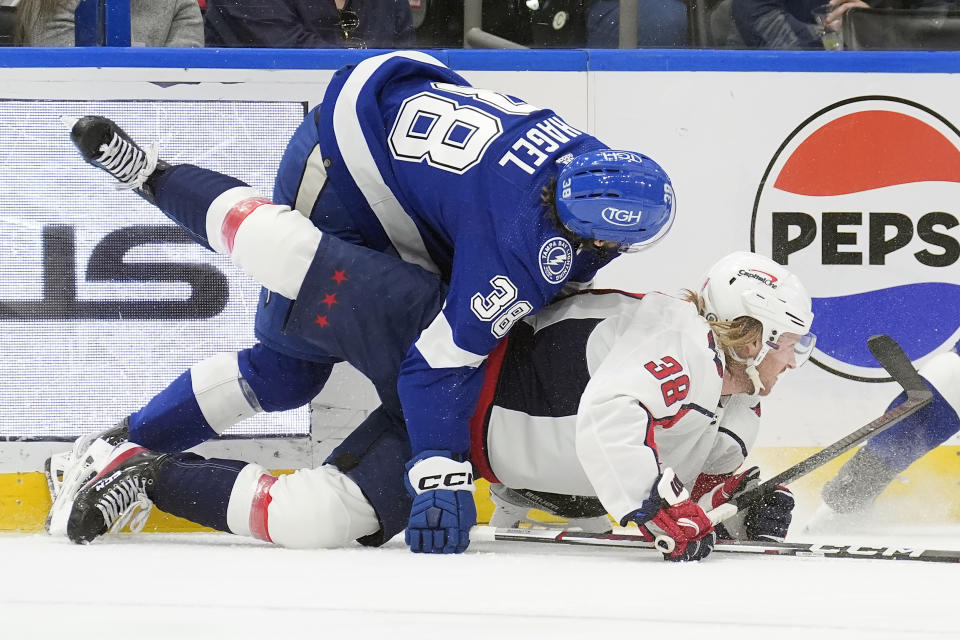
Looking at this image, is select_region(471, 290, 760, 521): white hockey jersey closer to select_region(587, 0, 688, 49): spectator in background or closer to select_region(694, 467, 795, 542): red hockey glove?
select_region(694, 467, 795, 542): red hockey glove

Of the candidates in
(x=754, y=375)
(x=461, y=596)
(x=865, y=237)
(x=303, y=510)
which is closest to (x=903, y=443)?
(x=865, y=237)

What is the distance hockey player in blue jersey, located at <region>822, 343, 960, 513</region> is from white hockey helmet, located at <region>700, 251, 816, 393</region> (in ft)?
1.90

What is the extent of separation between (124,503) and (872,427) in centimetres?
169

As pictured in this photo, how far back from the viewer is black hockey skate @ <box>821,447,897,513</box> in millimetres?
2928

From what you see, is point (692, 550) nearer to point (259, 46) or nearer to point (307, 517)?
point (307, 517)

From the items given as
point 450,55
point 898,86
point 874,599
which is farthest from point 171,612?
point 898,86

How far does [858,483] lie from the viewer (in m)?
2.95

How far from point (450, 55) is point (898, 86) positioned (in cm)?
120

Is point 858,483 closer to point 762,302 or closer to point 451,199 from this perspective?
point 762,302

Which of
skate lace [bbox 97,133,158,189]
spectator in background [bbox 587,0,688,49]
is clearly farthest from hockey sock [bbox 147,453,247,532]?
spectator in background [bbox 587,0,688,49]

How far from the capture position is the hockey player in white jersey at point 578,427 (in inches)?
87.0

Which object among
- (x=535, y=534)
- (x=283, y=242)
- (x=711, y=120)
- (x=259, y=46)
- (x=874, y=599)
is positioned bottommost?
(x=535, y=534)

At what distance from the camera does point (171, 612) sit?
4.67 ft

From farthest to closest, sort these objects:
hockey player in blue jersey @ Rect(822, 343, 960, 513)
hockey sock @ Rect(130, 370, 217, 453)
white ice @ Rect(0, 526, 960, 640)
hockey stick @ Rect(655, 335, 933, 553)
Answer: hockey player in blue jersey @ Rect(822, 343, 960, 513) → hockey sock @ Rect(130, 370, 217, 453) → hockey stick @ Rect(655, 335, 933, 553) → white ice @ Rect(0, 526, 960, 640)
